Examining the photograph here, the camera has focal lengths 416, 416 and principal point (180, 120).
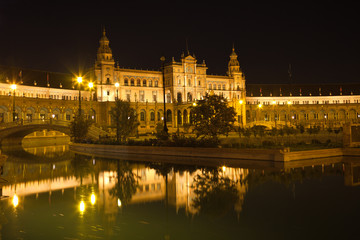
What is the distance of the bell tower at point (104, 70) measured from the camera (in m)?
105

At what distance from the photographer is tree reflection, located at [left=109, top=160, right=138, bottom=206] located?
18953 mm

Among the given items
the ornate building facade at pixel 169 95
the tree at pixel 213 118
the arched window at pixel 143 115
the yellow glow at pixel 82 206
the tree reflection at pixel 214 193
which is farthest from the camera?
the arched window at pixel 143 115

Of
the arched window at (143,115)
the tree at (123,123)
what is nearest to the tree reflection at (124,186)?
the tree at (123,123)

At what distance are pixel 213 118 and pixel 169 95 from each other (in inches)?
3053

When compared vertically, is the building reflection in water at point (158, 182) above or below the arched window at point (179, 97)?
below

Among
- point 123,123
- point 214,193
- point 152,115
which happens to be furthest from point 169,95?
point 214,193

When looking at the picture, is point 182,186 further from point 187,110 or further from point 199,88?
point 199,88

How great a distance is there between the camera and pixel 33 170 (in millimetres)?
30375

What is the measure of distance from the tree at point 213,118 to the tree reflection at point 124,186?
1285 cm

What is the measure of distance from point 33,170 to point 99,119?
70.6 metres

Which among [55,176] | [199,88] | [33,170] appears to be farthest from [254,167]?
[199,88]

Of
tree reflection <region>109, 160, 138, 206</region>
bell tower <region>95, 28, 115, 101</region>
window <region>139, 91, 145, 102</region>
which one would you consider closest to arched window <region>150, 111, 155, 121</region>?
window <region>139, 91, 145, 102</region>

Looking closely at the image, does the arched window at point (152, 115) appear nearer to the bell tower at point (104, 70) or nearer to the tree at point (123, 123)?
the bell tower at point (104, 70)

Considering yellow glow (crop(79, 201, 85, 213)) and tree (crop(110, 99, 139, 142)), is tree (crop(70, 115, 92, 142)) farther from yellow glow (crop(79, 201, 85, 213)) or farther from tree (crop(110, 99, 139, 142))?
yellow glow (crop(79, 201, 85, 213))
